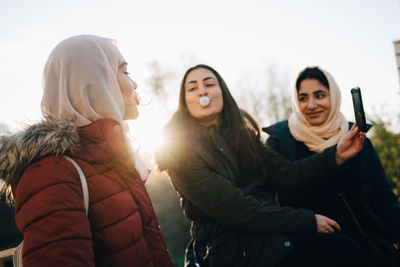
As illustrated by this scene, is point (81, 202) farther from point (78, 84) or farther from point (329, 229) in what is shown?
point (329, 229)

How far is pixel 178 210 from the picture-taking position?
3.76m

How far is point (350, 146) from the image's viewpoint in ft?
7.38

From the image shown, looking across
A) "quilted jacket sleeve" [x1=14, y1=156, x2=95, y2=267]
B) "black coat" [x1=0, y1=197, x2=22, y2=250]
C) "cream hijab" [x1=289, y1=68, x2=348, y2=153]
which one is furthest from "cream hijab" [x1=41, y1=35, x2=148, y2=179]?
"cream hijab" [x1=289, y1=68, x2=348, y2=153]

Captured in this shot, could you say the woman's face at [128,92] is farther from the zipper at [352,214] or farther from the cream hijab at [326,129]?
the zipper at [352,214]

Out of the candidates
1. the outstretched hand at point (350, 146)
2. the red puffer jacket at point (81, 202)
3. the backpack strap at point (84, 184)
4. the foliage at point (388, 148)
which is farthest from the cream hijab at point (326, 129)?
the foliage at point (388, 148)

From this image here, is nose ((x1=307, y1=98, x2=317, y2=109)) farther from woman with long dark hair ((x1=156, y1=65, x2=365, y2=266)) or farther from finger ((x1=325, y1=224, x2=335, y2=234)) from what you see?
finger ((x1=325, y1=224, x2=335, y2=234))

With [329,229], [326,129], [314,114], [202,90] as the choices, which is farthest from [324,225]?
[202,90]

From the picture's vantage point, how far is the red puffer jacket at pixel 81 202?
3.01 feet

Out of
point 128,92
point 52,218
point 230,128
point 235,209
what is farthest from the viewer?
point 230,128

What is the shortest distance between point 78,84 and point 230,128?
1497 millimetres

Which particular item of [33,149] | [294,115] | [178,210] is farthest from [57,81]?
[178,210]

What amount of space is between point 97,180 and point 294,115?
2.51 m

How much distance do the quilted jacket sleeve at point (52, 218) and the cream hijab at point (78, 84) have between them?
0.36m

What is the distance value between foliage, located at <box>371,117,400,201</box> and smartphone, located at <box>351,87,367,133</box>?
3.17m
